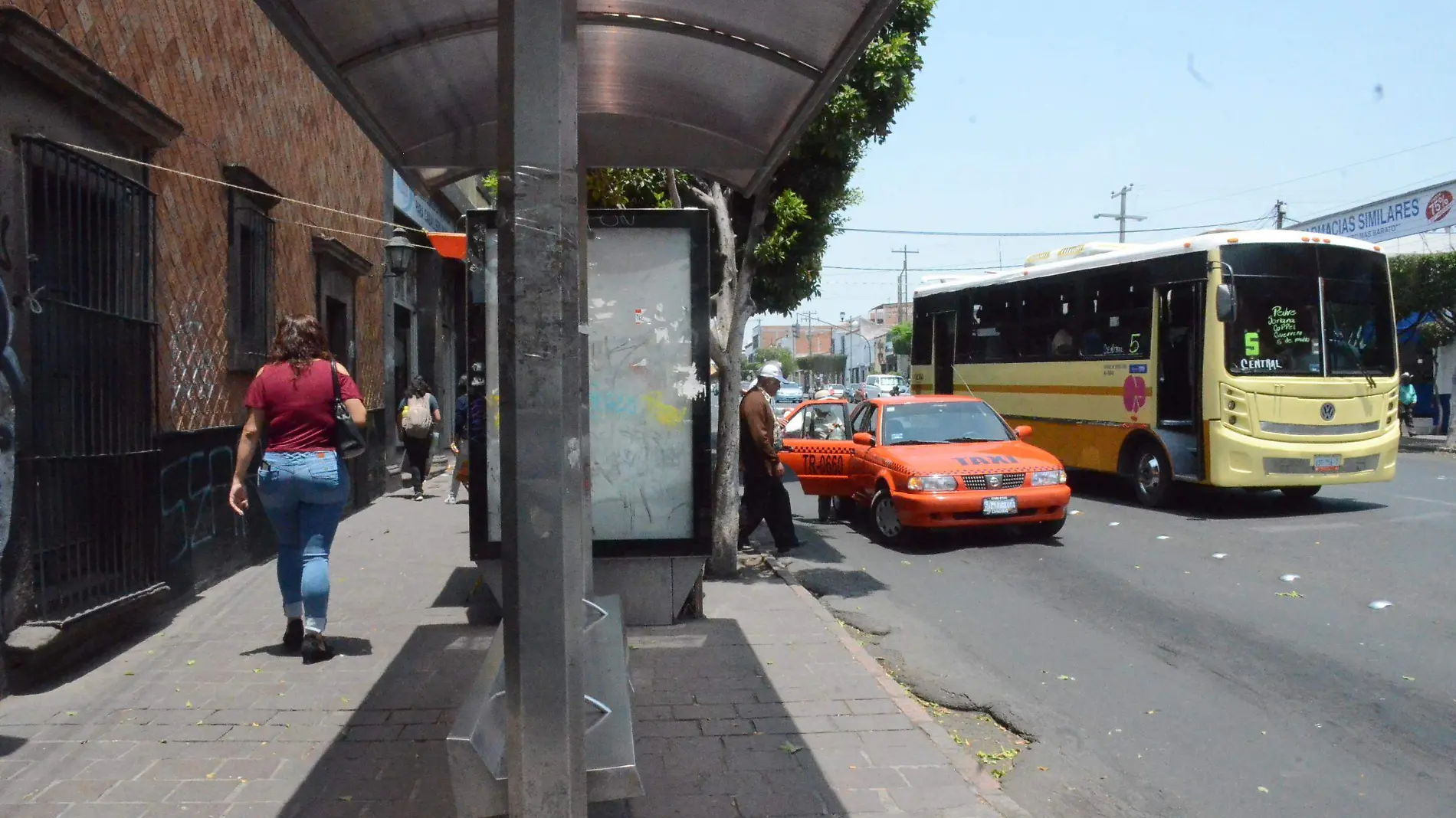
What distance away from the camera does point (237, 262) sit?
29.7 ft

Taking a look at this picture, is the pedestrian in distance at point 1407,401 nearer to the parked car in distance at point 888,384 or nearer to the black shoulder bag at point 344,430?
the parked car in distance at point 888,384

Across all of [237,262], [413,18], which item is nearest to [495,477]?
[413,18]

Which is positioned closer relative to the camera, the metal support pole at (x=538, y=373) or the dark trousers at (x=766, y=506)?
the metal support pole at (x=538, y=373)

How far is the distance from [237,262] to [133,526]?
3.13 m

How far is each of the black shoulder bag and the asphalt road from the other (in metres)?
3.47

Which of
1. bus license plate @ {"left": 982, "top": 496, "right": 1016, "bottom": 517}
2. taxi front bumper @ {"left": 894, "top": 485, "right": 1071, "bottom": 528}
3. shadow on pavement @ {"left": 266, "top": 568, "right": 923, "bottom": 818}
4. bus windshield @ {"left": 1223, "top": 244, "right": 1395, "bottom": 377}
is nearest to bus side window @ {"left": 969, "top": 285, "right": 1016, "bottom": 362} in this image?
bus windshield @ {"left": 1223, "top": 244, "right": 1395, "bottom": 377}

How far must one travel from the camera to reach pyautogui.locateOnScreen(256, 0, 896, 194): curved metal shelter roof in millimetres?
4215

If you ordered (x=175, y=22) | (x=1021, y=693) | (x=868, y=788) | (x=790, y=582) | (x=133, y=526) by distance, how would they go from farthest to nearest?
(x=790, y=582), (x=175, y=22), (x=133, y=526), (x=1021, y=693), (x=868, y=788)

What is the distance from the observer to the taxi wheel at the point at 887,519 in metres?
11.0

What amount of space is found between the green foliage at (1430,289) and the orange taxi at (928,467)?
18855 mm

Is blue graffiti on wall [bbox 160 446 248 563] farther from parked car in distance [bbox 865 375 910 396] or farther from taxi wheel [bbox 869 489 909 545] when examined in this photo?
parked car in distance [bbox 865 375 910 396]

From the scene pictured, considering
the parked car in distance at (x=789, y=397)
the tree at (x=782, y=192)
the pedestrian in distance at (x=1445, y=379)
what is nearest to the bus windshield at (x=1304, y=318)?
the tree at (x=782, y=192)

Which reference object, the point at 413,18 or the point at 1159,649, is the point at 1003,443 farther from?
the point at 413,18

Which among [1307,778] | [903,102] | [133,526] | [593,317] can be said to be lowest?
[1307,778]
